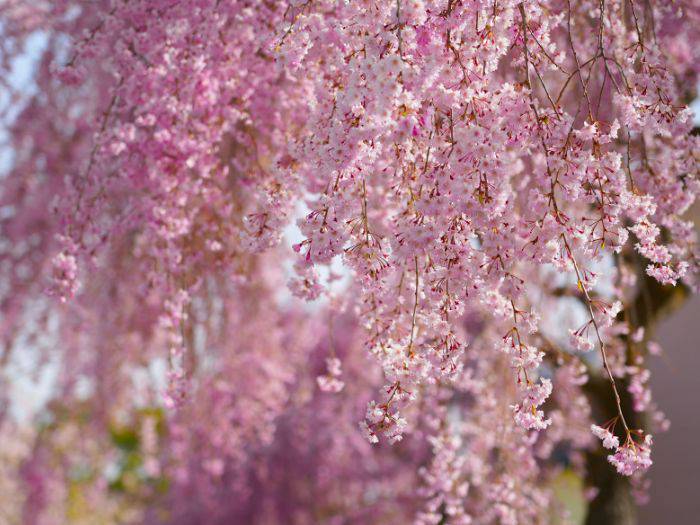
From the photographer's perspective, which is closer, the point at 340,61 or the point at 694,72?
the point at 340,61

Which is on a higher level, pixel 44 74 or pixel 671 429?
pixel 44 74

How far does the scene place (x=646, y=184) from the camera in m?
2.10

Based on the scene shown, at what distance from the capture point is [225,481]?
684 centimetres

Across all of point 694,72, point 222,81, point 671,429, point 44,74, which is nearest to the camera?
point 222,81

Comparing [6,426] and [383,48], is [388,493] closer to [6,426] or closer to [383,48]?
[6,426]

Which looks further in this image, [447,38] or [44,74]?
[44,74]

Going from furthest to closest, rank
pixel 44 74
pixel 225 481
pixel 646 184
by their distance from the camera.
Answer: pixel 225 481, pixel 44 74, pixel 646 184

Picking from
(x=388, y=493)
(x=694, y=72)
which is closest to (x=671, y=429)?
(x=388, y=493)

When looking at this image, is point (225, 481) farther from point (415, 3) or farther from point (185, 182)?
point (415, 3)

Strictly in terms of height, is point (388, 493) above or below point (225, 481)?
below

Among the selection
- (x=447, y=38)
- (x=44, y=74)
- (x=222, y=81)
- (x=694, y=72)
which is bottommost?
(x=447, y=38)

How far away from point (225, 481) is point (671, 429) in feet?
17.1

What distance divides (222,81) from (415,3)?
1029mm

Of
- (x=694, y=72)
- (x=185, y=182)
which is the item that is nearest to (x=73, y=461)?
(x=185, y=182)
